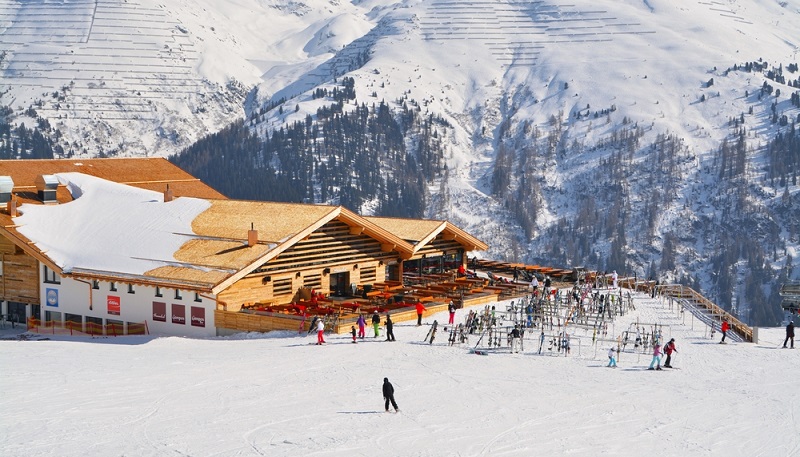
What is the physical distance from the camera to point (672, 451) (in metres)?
27.2

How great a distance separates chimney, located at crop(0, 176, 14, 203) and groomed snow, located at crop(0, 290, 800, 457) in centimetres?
1228

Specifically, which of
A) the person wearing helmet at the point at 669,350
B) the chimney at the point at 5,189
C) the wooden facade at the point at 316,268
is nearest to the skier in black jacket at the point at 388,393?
the person wearing helmet at the point at 669,350

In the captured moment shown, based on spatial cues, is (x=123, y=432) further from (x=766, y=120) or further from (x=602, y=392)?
(x=766, y=120)

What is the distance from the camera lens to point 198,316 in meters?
44.4

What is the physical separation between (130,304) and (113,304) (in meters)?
1.00

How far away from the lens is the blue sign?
49.1 metres

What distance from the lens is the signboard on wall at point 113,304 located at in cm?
4669

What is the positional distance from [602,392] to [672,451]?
584 cm

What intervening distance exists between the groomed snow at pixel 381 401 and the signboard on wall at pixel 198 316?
200 cm

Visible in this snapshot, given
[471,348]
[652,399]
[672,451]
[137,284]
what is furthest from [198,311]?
[672,451]

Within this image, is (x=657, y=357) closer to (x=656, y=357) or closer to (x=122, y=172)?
(x=656, y=357)

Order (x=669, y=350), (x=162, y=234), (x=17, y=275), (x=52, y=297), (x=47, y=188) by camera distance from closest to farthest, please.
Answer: (x=669, y=350), (x=162, y=234), (x=52, y=297), (x=17, y=275), (x=47, y=188)

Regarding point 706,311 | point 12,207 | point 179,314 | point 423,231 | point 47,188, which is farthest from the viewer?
point 423,231

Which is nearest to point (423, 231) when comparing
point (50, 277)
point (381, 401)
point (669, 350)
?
point (50, 277)
